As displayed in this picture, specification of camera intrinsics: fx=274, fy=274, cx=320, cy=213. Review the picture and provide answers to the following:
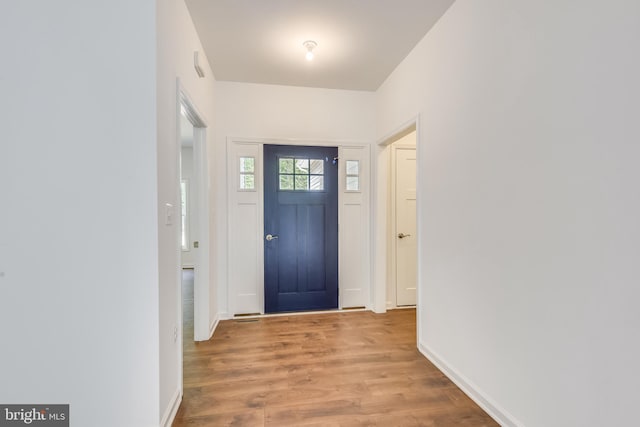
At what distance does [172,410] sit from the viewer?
1670mm

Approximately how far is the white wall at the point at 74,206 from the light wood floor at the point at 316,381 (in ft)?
1.85

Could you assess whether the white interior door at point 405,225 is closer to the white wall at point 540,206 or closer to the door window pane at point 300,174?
the door window pane at point 300,174

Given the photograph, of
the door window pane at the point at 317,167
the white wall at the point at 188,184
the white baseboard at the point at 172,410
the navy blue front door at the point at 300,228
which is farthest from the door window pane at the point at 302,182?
the white wall at the point at 188,184

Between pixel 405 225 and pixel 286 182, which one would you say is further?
pixel 405 225

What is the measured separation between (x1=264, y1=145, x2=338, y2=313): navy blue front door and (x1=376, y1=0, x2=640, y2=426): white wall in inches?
59.5

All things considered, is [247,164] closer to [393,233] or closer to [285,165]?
[285,165]

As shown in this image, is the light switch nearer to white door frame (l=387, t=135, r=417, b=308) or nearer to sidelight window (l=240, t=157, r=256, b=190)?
sidelight window (l=240, t=157, r=256, b=190)

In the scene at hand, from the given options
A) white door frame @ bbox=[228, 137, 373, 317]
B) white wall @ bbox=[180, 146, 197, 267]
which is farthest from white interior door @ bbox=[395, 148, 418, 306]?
white wall @ bbox=[180, 146, 197, 267]

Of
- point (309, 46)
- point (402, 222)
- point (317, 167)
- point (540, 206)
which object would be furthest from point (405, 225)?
point (309, 46)

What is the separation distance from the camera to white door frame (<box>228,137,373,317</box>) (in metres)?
3.31

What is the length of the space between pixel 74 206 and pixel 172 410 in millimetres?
1320

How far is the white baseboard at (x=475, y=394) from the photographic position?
1.57m

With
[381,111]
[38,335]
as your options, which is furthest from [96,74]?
[381,111]

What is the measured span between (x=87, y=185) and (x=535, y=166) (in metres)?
2.36
